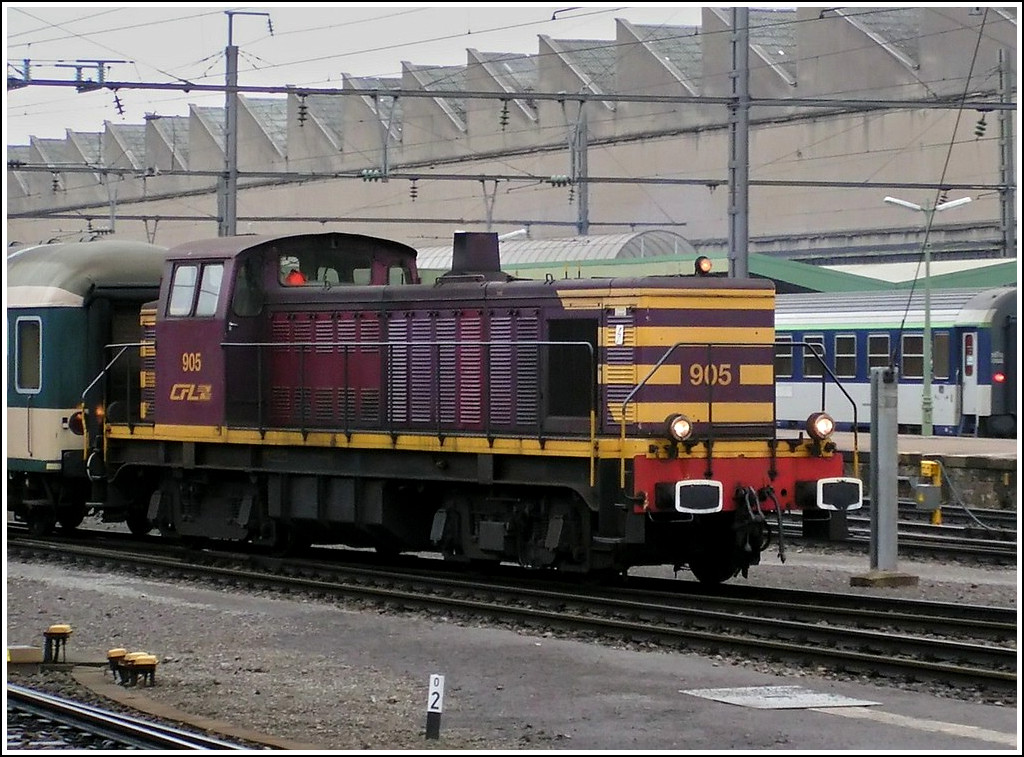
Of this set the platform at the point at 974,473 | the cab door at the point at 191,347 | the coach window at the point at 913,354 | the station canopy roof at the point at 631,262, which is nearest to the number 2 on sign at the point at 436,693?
the cab door at the point at 191,347

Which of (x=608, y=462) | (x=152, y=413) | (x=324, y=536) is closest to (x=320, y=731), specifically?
(x=608, y=462)

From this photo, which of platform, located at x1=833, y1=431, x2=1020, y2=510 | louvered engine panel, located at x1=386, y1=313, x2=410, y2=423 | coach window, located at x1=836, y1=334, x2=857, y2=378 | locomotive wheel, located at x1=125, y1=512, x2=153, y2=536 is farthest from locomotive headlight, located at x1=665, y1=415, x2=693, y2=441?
coach window, located at x1=836, y1=334, x2=857, y2=378

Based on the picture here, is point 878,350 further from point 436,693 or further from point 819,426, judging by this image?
point 436,693

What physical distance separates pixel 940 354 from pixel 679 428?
A: 2082 centimetres

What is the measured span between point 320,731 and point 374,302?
24.8 feet

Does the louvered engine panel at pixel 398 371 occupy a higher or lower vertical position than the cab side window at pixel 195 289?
lower

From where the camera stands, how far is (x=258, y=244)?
16812mm

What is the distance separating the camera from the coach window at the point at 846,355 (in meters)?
34.0

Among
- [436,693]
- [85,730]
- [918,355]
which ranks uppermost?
[918,355]

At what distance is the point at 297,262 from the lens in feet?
56.6

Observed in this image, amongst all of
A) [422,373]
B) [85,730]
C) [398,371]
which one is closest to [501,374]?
[422,373]

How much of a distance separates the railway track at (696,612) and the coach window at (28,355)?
279 centimetres

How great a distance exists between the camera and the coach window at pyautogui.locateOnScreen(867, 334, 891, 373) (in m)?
33.4

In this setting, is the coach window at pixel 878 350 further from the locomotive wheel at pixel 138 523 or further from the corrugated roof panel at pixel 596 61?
the corrugated roof panel at pixel 596 61
